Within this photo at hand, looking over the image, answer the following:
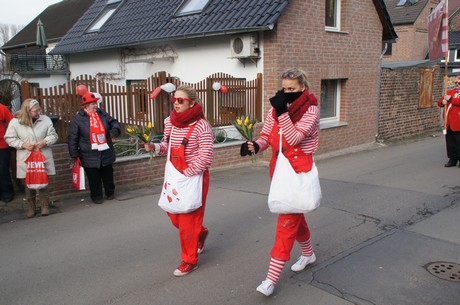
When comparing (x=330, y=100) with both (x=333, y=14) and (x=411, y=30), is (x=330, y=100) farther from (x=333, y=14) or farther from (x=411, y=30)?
(x=411, y=30)

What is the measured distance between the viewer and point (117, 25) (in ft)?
46.8

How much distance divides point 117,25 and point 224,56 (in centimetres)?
560

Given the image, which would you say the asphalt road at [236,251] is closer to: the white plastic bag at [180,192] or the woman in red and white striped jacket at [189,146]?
the woman in red and white striped jacket at [189,146]

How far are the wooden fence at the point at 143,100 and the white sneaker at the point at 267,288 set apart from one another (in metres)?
4.79

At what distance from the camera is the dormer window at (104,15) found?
15.5 metres

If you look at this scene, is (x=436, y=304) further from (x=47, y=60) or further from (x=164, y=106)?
(x=47, y=60)

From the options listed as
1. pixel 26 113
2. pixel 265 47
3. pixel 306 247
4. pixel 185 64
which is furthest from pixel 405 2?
pixel 306 247

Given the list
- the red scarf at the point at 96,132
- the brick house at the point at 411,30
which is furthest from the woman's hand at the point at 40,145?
the brick house at the point at 411,30

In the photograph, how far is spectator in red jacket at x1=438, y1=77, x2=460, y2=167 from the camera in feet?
28.8

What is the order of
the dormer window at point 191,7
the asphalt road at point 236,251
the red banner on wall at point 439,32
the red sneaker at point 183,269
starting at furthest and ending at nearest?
1. the dormer window at point 191,7
2. the red banner on wall at point 439,32
3. the red sneaker at point 183,269
4. the asphalt road at point 236,251

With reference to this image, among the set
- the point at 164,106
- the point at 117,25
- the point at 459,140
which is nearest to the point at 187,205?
the point at 164,106

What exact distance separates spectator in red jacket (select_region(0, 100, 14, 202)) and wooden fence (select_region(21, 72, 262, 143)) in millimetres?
437

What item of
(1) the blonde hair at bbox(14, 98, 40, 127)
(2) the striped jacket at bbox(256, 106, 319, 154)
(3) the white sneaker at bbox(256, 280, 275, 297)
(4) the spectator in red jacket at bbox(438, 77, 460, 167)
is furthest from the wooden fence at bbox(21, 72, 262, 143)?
(3) the white sneaker at bbox(256, 280, 275, 297)

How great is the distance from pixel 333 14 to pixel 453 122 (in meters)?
4.39
